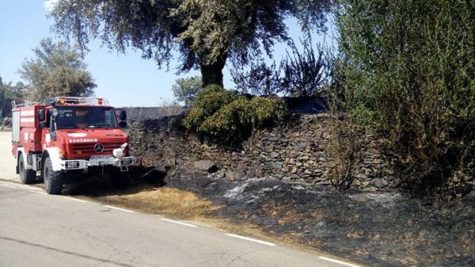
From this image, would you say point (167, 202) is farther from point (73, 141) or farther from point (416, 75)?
point (416, 75)

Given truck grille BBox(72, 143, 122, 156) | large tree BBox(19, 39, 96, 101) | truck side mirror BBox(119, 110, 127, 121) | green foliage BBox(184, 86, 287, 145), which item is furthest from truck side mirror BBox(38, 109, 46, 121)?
large tree BBox(19, 39, 96, 101)

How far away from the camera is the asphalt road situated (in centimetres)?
709

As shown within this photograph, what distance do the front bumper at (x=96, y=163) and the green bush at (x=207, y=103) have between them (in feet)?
8.27

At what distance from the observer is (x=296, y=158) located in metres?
12.9

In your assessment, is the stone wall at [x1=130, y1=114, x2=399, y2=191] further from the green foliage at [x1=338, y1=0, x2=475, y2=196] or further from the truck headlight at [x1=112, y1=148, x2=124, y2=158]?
the truck headlight at [x1=112, y1=148, x2=124, y2=158]

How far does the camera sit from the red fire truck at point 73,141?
529 inches

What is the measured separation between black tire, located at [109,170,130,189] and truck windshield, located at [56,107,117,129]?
1556mm

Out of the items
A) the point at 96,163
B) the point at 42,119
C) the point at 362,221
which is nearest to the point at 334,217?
the point at 362,221

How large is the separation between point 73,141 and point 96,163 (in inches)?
34.6

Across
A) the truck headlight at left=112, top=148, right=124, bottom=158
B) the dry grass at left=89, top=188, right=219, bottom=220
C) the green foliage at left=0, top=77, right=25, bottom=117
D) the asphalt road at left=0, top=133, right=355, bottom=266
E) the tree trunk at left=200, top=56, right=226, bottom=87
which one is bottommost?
the dry grass at left=89, top=188, right=219, bottom=220

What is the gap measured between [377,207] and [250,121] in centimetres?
526

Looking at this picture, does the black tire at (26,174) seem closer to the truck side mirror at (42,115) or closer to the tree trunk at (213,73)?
the truck side mirror at (42,115)

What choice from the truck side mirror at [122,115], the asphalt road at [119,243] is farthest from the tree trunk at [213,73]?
the asphalt road at [119,243]

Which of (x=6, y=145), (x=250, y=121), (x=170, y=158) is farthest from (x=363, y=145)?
(x=6, y=145)
